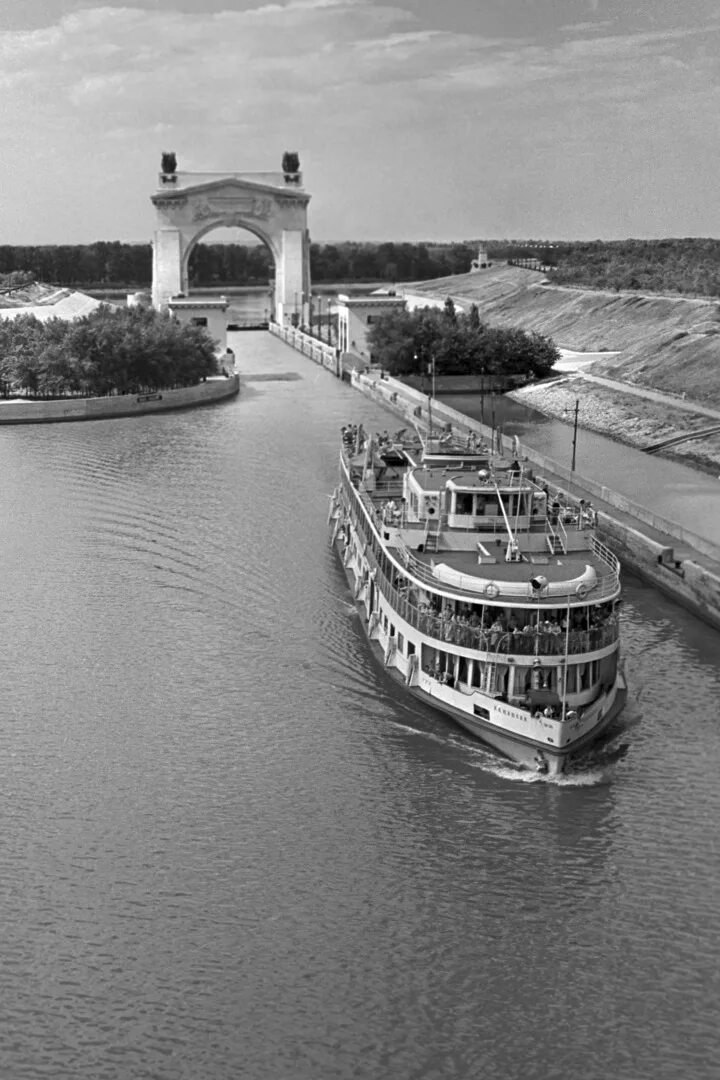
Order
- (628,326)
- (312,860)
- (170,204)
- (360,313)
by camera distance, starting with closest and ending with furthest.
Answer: (312,860) → (628,326) → (360,313) → (170,204)

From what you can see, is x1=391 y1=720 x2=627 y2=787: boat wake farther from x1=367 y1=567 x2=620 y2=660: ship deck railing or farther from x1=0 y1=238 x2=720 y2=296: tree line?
x1=0 y1=238 x2=720 y2=296: tree line

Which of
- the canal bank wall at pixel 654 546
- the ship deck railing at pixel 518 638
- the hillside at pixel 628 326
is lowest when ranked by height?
the canal bank wall at pixel 654 546

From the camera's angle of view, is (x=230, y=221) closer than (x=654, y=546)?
No

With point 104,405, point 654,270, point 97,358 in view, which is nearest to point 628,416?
point 104,405

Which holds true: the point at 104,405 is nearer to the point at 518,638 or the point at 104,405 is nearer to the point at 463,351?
the point at 463,351

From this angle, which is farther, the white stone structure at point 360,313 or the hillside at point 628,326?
the white stone structure at point 360,313

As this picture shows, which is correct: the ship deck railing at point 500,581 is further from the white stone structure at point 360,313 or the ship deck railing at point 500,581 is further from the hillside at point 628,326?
the white stone structure at point 360,313

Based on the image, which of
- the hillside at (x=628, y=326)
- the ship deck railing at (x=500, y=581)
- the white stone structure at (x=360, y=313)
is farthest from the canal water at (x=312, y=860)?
the white stone structure at (x=360, y=313)
